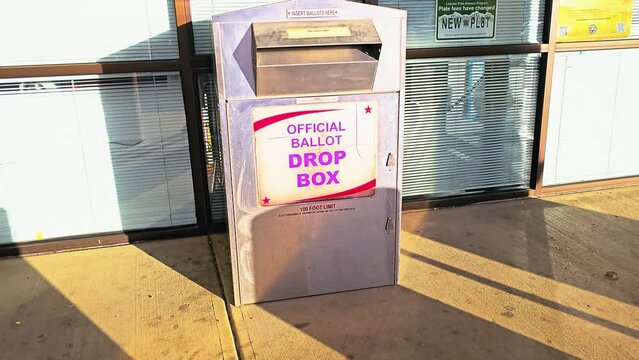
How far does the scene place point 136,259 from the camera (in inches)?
164

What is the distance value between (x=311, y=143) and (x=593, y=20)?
339 centimetres

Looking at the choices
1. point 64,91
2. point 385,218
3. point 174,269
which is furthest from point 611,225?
point 64,91

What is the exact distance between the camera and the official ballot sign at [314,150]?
317 cm

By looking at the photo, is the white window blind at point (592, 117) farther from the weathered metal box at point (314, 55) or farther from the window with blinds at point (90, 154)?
the window with blinds at point (90, 154)

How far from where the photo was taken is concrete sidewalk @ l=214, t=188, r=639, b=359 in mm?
2936

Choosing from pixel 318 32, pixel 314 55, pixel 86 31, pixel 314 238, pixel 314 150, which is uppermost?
pixel 86 31

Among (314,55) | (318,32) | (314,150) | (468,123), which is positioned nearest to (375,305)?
(314,150)

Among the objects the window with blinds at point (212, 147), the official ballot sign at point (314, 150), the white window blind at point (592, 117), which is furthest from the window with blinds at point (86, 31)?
the white window blind at point (592, 117)

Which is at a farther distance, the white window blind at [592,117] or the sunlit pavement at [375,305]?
the white window blind at [592,117]

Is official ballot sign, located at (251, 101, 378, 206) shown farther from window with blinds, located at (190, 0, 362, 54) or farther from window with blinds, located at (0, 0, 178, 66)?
window with blinds, located at (0, 0, 178, 66)

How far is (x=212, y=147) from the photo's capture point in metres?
4.47

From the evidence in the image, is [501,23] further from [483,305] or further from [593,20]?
[483,305]

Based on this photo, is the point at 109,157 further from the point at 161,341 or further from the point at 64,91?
the point at 161,341

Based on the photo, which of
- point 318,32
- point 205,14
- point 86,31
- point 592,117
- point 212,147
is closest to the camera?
point 318,32
